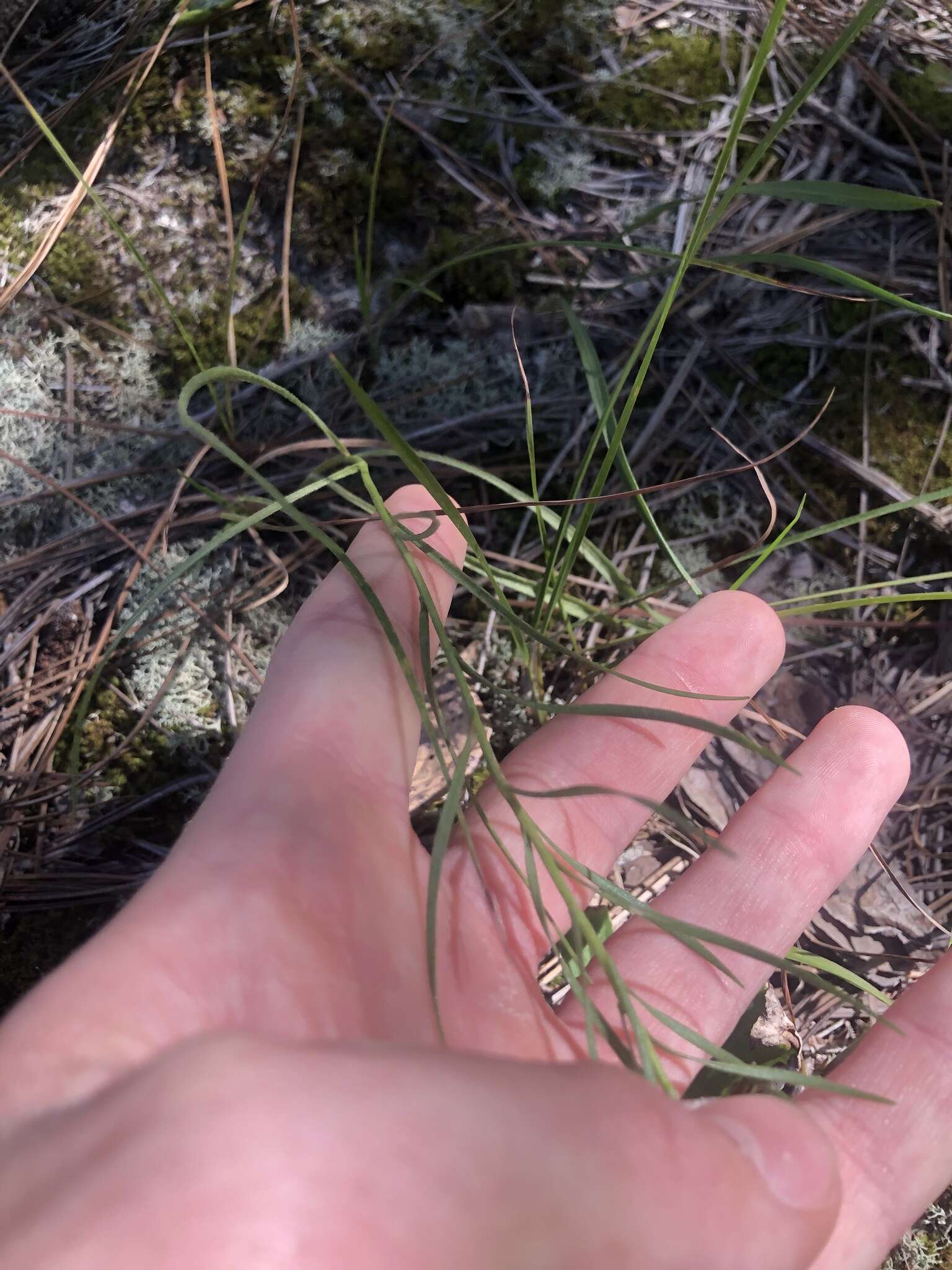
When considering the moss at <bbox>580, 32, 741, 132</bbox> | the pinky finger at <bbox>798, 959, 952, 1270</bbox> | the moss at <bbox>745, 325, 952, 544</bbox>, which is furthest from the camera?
the moss at <bbox>580, 32, 741, 132</bbox>

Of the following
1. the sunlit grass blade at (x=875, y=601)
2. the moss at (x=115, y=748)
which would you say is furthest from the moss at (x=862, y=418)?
the moss at (x=115, y=748)

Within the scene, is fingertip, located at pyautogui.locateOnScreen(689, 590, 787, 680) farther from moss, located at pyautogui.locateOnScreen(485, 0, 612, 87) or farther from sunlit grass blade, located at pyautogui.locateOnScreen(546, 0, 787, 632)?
moss, located at pyautogui.locateOnScreen(485, 0, 612, 87)

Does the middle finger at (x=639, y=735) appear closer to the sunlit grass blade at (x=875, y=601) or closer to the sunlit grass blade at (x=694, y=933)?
the sunlit grass blade at (x=875, y=601)

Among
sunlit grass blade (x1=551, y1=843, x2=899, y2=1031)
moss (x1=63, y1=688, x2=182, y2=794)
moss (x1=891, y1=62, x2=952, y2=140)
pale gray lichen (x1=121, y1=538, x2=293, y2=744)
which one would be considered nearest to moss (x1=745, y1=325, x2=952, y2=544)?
moss (x1=891, y1=62, x2=952, y2=140)

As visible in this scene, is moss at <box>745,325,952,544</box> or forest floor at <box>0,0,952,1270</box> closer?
forest floor at <box>0,0,952,1270</box>

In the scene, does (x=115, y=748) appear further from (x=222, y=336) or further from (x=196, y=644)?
(x=222, y=336)

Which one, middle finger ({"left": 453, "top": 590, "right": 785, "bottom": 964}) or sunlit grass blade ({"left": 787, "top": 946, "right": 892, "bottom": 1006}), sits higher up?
middle finger ({"left": 453, "top": 590, "right": 785, "bottom": 964})

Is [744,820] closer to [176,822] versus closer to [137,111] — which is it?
[176,822]
